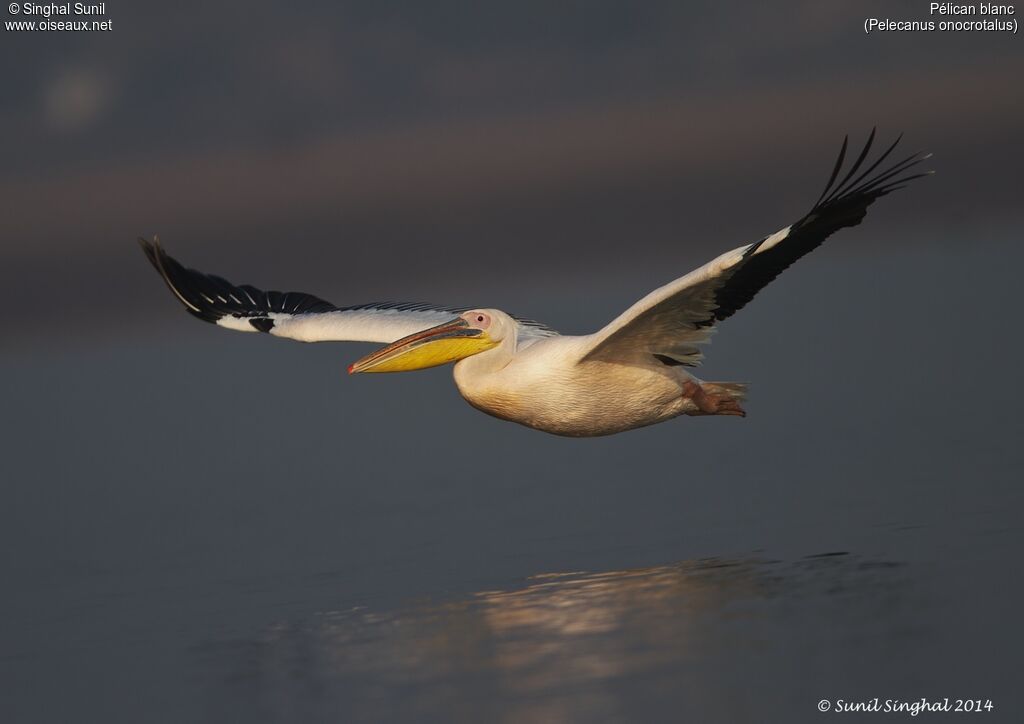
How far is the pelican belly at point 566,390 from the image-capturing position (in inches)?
359

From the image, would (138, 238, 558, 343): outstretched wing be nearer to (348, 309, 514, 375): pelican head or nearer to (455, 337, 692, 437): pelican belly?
(348, 309, 514, 375): pelican head

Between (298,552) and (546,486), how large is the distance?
5.91 feet

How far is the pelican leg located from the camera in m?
9.61

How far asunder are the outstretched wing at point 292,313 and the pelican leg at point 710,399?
49.2 inches

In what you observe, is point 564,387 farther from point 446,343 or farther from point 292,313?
point 292,313

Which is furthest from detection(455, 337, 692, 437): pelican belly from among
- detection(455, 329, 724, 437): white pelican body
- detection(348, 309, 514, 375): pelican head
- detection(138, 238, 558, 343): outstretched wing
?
detection(138, 238, 558, 343): outstretched wing

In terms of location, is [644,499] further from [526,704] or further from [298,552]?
[526,704]

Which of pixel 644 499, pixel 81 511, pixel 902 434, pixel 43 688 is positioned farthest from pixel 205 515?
pixel 902 434

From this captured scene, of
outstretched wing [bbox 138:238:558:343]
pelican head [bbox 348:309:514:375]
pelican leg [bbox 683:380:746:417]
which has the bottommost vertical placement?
pelican leg [bbox 683:380:746:417]

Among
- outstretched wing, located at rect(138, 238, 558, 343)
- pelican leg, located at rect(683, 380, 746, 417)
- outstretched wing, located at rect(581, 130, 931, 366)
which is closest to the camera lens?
outstretched wing, located at rect(581, 130, 931, 366)

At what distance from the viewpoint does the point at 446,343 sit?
30.8ft

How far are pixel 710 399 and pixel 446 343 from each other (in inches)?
57.7

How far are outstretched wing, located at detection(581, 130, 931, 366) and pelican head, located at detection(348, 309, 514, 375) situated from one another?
0.60 m

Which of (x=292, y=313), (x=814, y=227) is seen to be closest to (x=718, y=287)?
(x=814, y=227)
